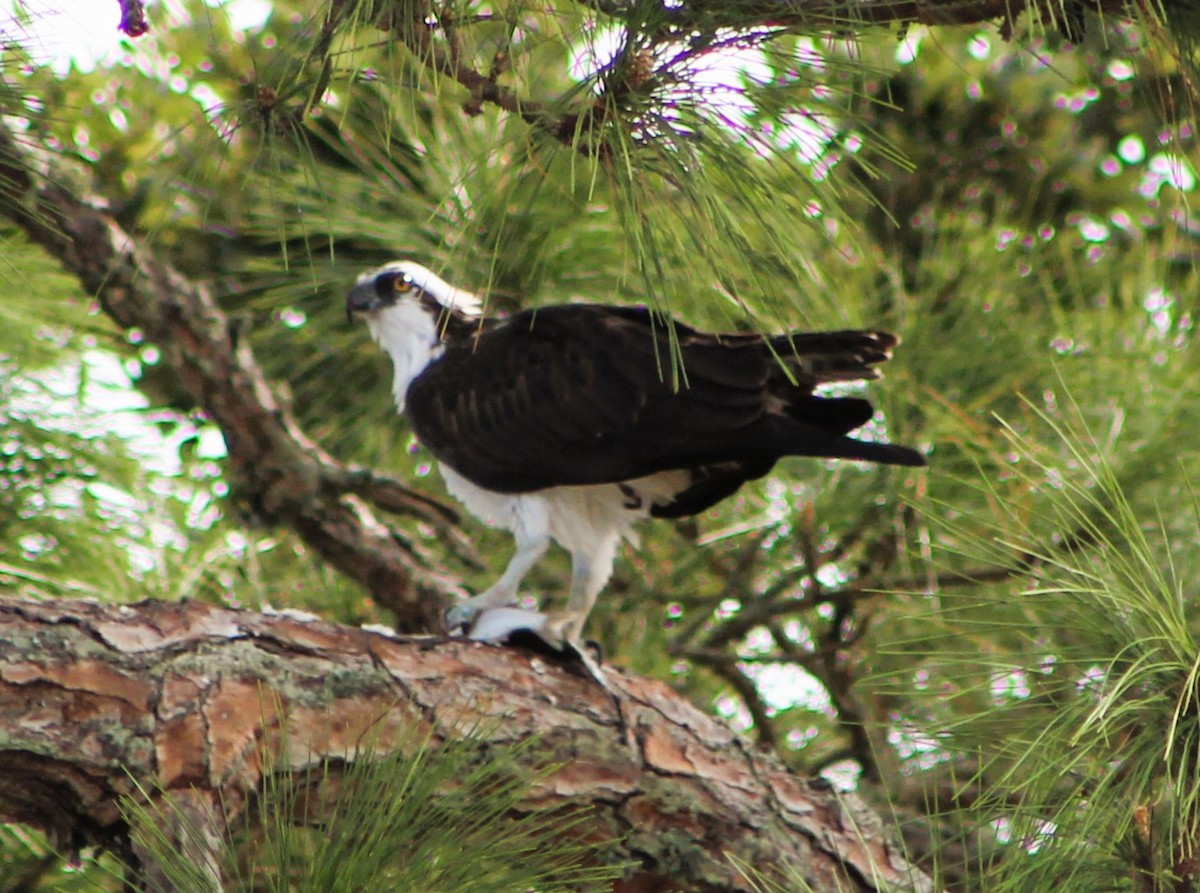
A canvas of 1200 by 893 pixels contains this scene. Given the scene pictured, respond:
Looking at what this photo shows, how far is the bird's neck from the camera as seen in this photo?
108 inches

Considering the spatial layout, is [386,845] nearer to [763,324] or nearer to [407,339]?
[763,324]

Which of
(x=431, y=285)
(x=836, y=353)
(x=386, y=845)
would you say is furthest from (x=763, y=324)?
(x=386, y=845)

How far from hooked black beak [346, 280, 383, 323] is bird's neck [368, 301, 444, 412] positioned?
0.08 feet

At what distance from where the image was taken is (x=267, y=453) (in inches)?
101

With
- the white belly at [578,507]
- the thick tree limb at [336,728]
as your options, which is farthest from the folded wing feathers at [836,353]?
the thick tree limb at [336,728]

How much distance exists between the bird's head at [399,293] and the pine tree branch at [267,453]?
0.27m

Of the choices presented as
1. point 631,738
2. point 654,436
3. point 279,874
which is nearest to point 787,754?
point 654,436

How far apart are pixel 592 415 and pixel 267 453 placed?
0.55 m

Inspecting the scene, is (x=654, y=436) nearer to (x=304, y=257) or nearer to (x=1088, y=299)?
(x=304, y=257)

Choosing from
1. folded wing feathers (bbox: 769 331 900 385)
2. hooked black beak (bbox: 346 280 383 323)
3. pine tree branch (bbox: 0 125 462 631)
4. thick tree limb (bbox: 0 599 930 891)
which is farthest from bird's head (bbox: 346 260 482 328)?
thick tree limb (bbox: 0 599 930 891)

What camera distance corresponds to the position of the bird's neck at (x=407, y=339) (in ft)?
9.03

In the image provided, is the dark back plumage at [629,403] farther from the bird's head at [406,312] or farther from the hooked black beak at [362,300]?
the hooked black beak at [362,300]

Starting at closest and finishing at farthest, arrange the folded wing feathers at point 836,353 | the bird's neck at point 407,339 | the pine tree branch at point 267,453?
the folded wing feathers at point 836,353 → the pine tree branch at point 267,453 → the bird's neck at point 407,339

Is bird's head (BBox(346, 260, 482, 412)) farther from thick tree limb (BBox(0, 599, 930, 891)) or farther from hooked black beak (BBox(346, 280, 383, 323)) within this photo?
thick tree limb (BBox(0, 599, 930, 891))
